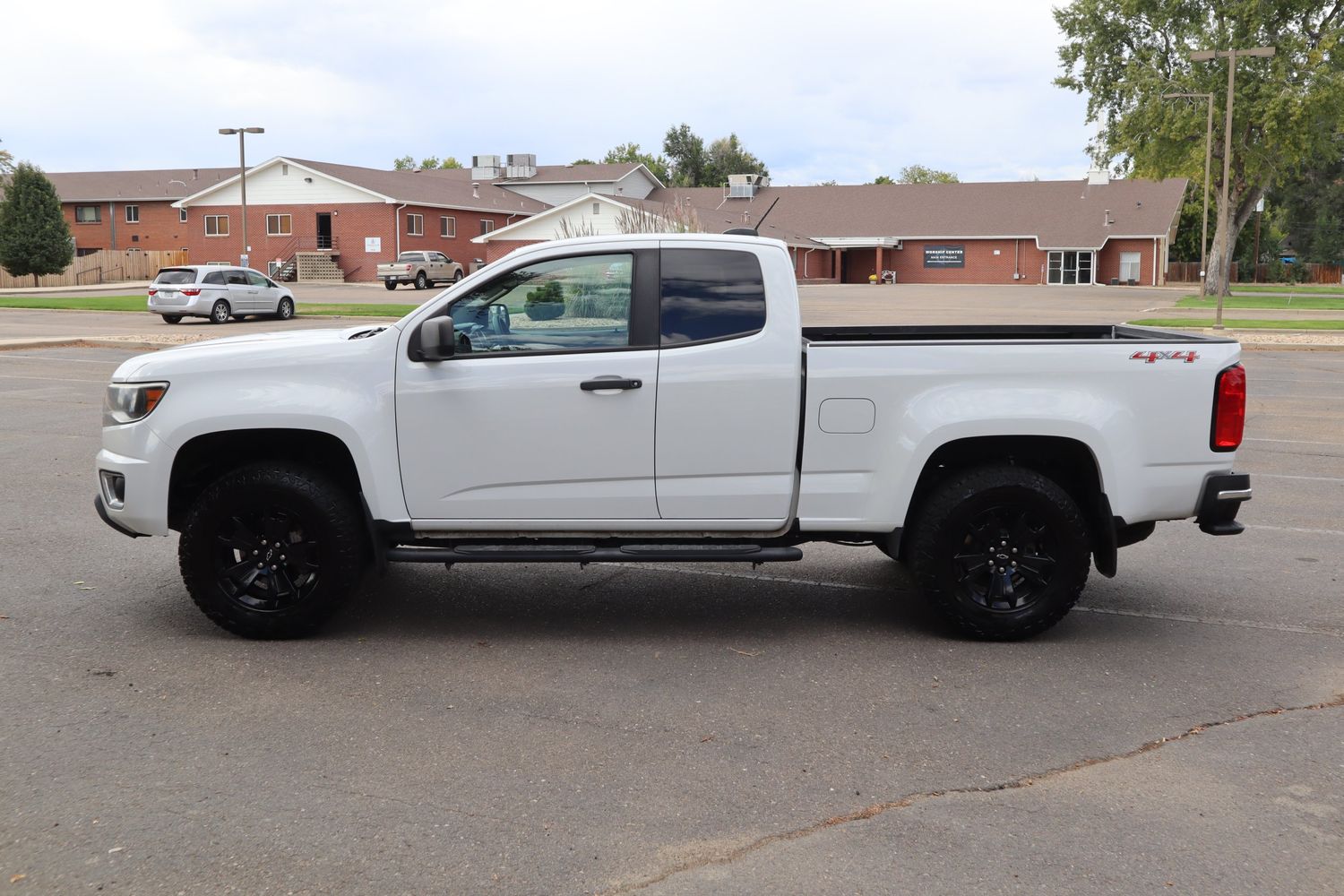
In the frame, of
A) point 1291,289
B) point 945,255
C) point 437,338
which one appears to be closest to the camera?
point 437,338

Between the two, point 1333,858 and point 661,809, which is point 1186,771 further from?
point 661,809

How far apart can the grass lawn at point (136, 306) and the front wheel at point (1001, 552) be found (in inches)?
1098

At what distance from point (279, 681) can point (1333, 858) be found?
412 cm

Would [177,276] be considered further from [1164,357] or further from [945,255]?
[945,255]

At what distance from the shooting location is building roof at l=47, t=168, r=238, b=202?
256 ft

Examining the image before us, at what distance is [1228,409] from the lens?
20.0ft

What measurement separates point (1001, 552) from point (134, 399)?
426 centimetres

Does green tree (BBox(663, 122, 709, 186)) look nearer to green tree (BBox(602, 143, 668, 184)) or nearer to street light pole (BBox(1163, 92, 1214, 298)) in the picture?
green tree (BBox(602, 143, 668, 184))

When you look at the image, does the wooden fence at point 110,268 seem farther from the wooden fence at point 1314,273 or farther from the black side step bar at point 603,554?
the black side step bar at point 603,554

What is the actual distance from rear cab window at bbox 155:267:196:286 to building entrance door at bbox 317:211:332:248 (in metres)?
34.4

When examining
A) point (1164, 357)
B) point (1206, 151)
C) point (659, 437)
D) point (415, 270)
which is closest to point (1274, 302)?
point (1206, 151)

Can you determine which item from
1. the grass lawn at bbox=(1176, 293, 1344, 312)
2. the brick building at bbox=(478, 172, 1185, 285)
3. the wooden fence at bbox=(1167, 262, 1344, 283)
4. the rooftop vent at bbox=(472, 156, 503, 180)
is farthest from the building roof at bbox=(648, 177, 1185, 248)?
the grass lawn at bbox=(1176, 293, 1344, 312)

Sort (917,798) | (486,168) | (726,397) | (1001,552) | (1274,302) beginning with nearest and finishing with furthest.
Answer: (917,798)
(726,397)
(1001,552)
(1274,302)
(486,168)

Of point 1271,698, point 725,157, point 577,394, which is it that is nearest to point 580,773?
point 577,394
